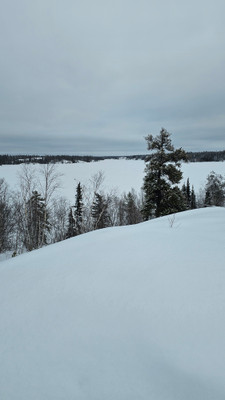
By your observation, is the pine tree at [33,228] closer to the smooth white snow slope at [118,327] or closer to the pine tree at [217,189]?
the smooth white snow slope at [118,327]

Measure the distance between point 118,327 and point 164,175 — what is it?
16.4 meters

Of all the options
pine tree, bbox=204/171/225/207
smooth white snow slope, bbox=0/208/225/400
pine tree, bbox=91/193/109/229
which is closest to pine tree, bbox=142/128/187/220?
pine tree, bbox=91/193/109/229

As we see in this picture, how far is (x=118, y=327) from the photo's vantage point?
2.30 m

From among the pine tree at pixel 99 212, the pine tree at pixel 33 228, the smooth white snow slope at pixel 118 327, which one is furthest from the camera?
the pine tree at pixel 99 212

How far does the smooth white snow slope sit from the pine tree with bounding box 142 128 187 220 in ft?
45.0

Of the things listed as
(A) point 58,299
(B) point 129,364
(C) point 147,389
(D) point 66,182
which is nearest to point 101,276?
(A) point 58,299

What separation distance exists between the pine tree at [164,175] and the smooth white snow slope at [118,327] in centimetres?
1371

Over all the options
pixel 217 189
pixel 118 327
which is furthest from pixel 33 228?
pixel 217 189

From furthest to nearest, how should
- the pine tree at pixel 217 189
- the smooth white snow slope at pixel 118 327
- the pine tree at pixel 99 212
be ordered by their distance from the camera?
the pine tree at pixel 217 189, the pine tree at pixel 99 212, the smooth white snow slope at pixel 118 327

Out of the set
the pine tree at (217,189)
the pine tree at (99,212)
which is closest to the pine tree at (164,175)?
the pine tree at (99,212)

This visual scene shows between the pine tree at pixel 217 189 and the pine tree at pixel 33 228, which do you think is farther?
the pine tree at pixel 217 189

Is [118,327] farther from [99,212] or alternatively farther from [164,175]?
[99,212]

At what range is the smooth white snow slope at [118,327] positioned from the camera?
1.76 m

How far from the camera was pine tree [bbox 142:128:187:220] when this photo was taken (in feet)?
55.9
